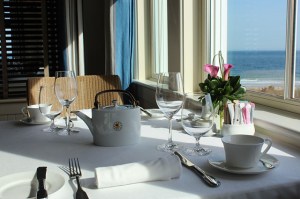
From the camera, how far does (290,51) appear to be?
1503 millimetres

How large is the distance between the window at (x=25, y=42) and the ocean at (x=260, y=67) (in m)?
2.07

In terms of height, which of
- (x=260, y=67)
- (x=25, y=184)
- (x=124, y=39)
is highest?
(x=124, y=39)

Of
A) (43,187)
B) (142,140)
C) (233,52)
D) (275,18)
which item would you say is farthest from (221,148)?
(233,52)

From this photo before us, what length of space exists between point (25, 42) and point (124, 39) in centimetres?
120

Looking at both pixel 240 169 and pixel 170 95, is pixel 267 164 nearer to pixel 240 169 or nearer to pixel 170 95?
pixel 240 169

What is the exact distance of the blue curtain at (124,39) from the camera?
306 cm

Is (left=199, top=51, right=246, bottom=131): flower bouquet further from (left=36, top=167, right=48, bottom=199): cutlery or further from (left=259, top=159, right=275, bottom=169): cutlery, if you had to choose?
(left=36, top=167, right=48, bottom=199): cutlery

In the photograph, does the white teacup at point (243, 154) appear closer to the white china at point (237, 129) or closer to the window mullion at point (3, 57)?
the white china at point (237, 129)

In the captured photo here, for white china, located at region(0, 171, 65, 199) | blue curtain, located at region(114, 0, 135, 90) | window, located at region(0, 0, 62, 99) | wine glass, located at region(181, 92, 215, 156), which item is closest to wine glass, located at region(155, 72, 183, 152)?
wine glass, located at region(181, 92, 215, 156)

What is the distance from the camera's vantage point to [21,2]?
3.61m

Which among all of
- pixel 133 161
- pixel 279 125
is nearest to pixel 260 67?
pixel 279 125

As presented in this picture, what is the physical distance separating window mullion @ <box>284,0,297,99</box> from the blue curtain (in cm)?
175

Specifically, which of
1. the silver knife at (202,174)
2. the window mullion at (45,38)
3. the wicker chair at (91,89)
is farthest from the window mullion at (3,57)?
the silver knife at (202,174)

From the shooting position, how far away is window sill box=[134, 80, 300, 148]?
3.60ft
